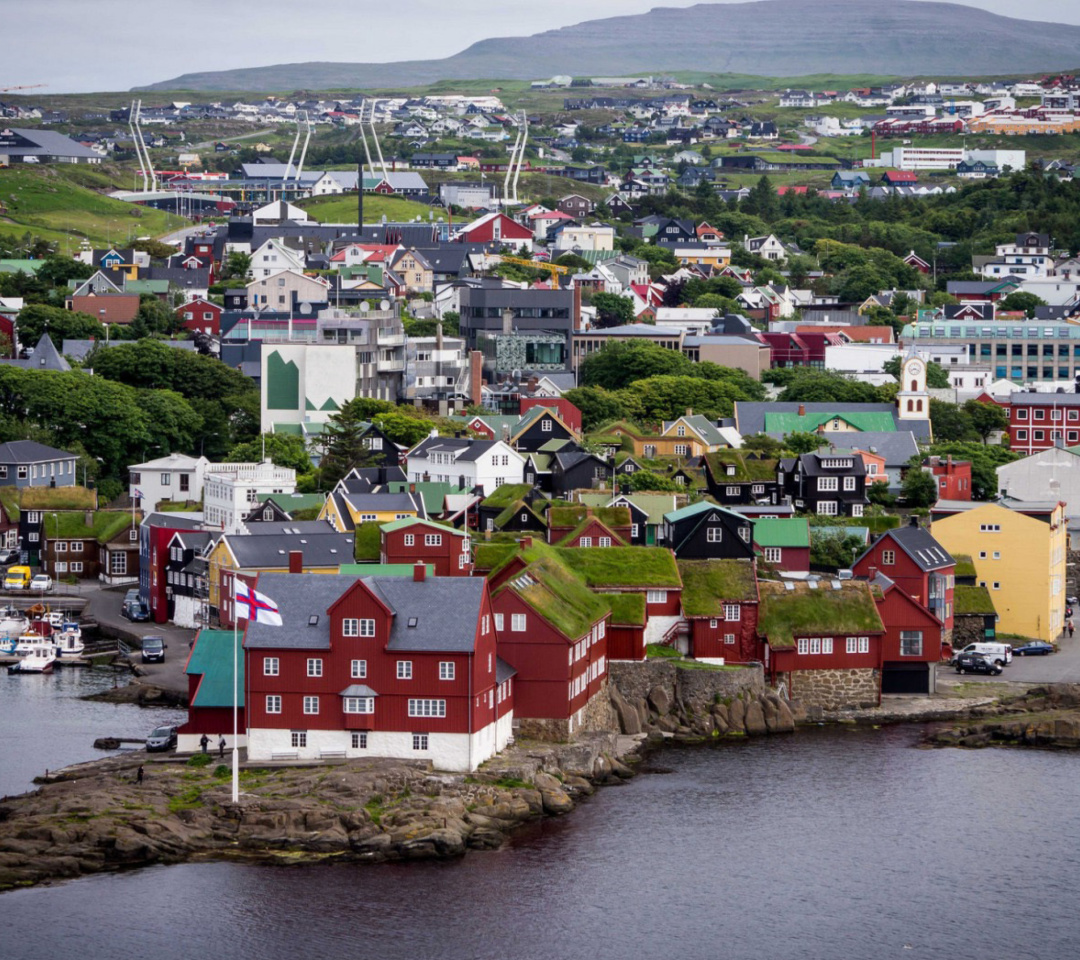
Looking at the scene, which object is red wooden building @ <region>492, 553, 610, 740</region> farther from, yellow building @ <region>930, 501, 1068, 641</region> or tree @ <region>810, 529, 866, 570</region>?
yellow building @ <region>930, 501, 1068, 641</region>

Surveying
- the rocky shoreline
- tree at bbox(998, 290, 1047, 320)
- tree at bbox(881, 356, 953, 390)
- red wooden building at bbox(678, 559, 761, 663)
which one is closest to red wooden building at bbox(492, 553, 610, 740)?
red wooden building at bbox(678, 559, 761, 663)

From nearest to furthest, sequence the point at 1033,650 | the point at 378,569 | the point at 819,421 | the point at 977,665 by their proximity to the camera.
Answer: the point at 378,569
the point at 977,665
the point at 1033,650
the point at 819,421

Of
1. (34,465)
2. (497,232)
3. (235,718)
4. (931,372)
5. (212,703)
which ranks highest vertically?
(497,232)

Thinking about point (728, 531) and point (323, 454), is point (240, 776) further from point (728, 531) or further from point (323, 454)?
point (323, 454)

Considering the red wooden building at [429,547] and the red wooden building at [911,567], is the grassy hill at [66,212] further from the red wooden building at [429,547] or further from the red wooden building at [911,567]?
the red wooden building at [911,567]

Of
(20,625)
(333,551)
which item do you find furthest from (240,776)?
(20,625)

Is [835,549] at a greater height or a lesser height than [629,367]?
lesser

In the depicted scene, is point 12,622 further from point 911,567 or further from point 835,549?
point 911,567

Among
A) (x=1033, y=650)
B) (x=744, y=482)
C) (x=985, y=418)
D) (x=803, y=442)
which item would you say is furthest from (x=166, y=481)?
(x=985, y=418)
